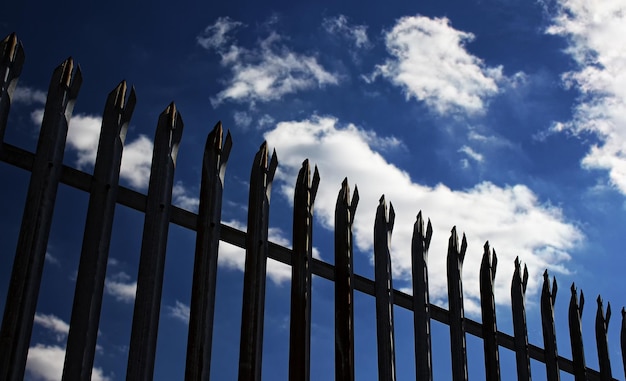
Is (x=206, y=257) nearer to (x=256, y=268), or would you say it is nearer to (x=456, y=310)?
(x=256, y=268)

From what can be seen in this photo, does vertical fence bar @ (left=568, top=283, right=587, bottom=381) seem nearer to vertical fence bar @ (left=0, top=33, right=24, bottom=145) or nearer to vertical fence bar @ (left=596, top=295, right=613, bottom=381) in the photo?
vertical fence bar @ (left=596, top=295, right=613, bottom=381)

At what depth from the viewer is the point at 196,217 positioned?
3.50 m

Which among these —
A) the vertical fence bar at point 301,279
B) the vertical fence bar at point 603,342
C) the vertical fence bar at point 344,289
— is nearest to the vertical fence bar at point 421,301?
the vertical fence bar at point 344,289

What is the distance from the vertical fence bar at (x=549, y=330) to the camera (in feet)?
17.6

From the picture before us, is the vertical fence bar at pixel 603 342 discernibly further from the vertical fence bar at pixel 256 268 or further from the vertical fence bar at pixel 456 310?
the vertical fence bar at pixel 256 268

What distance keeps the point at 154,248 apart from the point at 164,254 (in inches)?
2.3

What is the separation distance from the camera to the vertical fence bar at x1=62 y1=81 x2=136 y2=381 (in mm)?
3008

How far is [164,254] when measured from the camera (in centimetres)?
330

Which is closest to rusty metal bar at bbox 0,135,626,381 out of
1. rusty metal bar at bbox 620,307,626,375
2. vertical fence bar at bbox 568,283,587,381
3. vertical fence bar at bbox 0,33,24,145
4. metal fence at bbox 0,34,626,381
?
metal fence at bbox 0,34,626,381

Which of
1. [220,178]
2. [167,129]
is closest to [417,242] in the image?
[220,178]

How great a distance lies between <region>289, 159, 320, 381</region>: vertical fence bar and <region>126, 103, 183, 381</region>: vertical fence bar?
2.54 ft

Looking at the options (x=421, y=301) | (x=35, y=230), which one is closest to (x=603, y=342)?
(x=421, y=301)

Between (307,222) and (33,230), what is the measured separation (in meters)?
1.45

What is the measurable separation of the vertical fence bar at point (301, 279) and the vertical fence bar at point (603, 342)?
3.31m
